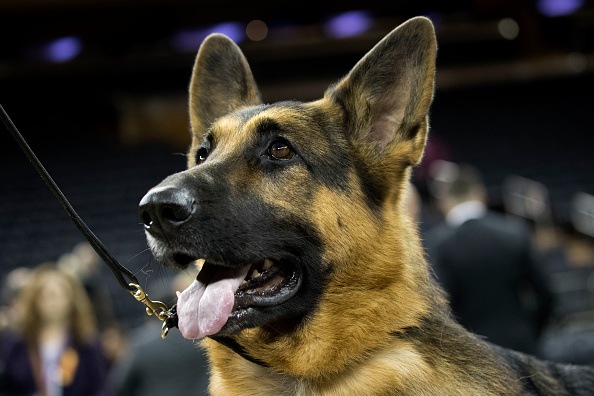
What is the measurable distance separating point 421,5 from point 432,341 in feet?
52.8

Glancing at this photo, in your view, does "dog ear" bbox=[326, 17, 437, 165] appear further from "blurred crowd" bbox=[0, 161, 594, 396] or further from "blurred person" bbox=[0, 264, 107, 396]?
"blurred person" bbox=[0, 264, 107, 396]

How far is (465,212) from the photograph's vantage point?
4.68m

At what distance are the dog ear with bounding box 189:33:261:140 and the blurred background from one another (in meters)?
10.9

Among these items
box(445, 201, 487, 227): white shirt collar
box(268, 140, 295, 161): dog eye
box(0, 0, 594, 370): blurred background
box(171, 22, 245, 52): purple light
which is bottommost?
box(0, 0, 594, 370): blurred background

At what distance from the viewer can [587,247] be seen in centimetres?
1288

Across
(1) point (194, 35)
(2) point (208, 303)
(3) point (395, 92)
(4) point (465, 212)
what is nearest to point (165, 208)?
(2) point (208, 303)

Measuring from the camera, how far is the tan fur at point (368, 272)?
202 cm

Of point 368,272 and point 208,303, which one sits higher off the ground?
point 208,303

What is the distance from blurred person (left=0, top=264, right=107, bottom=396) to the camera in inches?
187

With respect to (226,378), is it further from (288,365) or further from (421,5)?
(421,5)

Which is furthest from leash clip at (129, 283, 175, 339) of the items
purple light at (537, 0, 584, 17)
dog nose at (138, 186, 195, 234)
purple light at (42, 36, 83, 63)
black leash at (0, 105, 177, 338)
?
purple light at (537, 0, 584, 17)

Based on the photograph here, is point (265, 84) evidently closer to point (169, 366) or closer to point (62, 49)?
point (62, 49)

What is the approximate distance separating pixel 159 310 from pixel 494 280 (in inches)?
104

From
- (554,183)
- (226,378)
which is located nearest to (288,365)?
(226,378)
